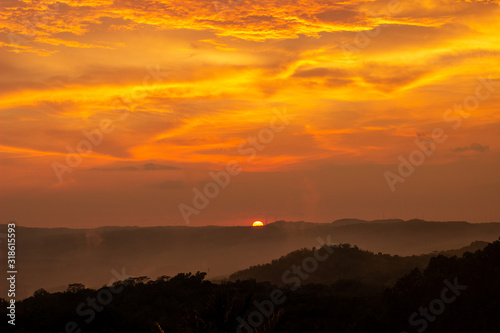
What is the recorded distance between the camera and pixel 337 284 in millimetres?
87438

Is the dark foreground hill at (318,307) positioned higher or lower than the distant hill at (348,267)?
lower

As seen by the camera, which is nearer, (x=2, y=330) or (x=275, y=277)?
(x=2, y=330)

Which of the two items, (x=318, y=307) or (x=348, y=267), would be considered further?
(x=348, y=267)

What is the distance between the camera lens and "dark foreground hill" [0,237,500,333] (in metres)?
45.6

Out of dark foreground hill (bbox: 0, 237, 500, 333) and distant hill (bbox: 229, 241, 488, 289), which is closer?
dark foreground hill (bbox: 0, 237, 500, 333)

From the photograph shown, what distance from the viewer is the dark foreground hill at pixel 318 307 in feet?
150

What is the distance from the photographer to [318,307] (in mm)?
53750

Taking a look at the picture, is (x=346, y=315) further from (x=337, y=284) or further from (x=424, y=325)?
(x=337, y=284)

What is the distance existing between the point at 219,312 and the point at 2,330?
30732 mm

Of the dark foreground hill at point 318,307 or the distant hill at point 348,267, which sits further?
the distant hill at point 348,267

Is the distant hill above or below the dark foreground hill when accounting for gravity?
above

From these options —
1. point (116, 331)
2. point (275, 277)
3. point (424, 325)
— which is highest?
point (275, 277)

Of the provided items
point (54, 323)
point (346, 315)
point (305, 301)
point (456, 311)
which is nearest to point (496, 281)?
point (456, 311)

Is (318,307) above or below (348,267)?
below
